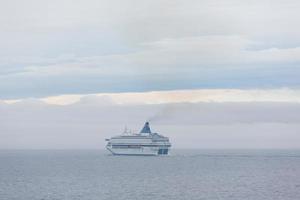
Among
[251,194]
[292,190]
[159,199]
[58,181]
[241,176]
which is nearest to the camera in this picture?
[159,199]

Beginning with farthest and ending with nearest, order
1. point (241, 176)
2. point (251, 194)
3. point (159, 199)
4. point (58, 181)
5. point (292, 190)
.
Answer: point (241, 176) → point (58, 181) → point (292, 190) → point (251, 194) → point (159, 199)

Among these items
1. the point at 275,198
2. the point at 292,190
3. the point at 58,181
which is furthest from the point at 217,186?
the point at 58,181

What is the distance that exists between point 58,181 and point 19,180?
9675 mm

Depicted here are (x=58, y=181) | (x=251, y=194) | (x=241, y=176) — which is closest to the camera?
(x=251, y=194)

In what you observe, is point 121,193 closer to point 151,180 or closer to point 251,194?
point 251,194

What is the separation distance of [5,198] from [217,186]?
34.6 m

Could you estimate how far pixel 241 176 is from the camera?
136m

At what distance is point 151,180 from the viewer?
403 ft

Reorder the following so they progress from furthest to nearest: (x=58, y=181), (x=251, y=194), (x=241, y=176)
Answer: (x=241, y=176) < (x=58, y=181) < (x=251, y=194)

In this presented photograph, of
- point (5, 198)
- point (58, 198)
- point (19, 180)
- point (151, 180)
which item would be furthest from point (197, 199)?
point (19, 180)

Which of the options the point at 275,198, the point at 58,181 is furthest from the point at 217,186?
the point at 58,181

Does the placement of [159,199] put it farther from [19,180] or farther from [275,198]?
[19,180]

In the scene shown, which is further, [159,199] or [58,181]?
[58,181]

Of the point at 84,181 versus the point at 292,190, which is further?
the point at 84,181
